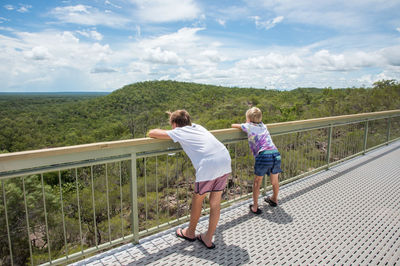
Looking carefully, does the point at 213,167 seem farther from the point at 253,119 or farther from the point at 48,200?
the point at 48,200

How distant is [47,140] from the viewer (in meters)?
37.5

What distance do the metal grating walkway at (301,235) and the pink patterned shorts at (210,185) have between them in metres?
0.58

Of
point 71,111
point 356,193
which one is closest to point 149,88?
point 71,111

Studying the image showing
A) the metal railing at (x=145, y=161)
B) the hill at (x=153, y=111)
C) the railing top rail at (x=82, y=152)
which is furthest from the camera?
the hill at (x=153, y=111)

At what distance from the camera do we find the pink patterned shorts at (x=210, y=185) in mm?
2217

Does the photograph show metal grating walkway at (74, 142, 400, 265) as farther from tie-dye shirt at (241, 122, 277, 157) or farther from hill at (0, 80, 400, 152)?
hill at (0, 80, 400, 152)

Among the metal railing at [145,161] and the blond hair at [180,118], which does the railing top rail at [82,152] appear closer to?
the metal railing at [145,161]

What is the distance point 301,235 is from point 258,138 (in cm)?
112

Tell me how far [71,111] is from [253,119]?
60.4m

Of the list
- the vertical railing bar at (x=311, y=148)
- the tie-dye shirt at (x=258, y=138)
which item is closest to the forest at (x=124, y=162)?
the vertical railing bar at (x=311, y=148)

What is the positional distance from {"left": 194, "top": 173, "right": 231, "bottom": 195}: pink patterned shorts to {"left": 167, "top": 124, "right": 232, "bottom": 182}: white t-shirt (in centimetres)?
5

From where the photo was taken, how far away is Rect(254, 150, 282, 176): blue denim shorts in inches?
117

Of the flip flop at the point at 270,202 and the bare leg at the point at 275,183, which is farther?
the flip flop at the point at 270,202

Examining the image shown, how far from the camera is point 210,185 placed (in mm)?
2232
